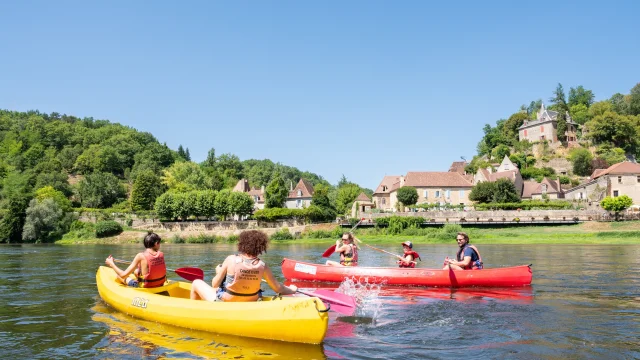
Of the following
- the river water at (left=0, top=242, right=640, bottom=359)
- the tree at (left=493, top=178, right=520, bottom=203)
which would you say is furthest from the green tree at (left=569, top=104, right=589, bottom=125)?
the river water at (left=0, top=242, right=640, bottom=359)

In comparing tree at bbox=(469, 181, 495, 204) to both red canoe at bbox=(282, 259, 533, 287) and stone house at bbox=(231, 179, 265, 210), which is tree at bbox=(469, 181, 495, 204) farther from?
red canoe at bbox=(282, 259, 533, 287)

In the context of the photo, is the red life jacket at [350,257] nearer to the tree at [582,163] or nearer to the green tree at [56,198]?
the green tree at [56,198]

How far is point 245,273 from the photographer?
8.40 meters

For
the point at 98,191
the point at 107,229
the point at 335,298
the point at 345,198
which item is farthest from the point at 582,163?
the point at 335,298

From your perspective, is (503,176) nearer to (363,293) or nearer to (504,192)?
(504,192)

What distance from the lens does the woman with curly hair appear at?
8.23m

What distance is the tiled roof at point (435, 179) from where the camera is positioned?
78625 millimetres

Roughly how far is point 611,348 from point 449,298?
5.85 metres

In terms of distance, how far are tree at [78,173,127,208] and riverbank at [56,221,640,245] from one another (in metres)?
35.0

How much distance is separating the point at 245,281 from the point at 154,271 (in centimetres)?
359

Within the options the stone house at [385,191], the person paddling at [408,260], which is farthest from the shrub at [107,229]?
the person paddling at [408,260]

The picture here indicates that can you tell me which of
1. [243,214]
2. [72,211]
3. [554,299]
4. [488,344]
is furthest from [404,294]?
[72,211]

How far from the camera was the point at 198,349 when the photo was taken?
8.45 m

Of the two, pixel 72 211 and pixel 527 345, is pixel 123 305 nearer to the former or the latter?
pixel 527 345
